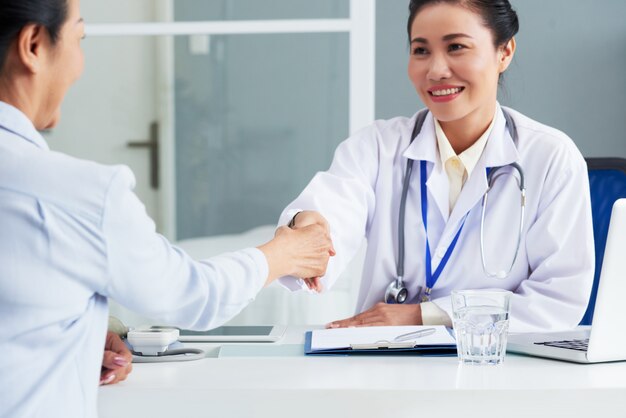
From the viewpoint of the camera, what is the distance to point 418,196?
6.79ft

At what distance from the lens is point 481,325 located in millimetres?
1391

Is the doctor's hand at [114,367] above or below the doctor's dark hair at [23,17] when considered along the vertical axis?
below

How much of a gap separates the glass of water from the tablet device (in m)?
0.40

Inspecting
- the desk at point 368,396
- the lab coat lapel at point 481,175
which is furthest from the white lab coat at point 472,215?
the desk at point 368,396

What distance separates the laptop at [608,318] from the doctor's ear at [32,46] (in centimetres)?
83

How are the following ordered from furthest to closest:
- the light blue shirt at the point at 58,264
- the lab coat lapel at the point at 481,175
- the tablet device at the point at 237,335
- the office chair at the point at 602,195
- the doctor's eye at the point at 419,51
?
the office chair at the point at 602,195 → the doctor's eye at the point at 419,51 → the lab coat lapel at the point at 481,175 → the tablet device at the point at 237,335 → the light blue shirt at the point at 58,264

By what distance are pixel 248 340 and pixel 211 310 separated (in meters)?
0.48

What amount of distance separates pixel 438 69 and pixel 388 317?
61 centimetres

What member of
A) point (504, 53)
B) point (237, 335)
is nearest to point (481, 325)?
point (237, 335)

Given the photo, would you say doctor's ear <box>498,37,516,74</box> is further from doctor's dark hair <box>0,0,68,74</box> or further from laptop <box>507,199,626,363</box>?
doctor's dark hair <box>0,0,68,74</box>

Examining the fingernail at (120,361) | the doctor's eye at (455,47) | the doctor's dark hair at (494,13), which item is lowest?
the fingernail at (120,361)

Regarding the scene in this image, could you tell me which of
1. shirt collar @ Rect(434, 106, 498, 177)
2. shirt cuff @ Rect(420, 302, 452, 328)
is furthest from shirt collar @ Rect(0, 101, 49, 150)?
shirt collar @ Rect(434, 106, 498, 177)

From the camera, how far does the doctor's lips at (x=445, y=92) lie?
2061mm

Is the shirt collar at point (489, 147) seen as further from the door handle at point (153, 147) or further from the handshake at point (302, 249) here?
the door handle at point (153, 147)
